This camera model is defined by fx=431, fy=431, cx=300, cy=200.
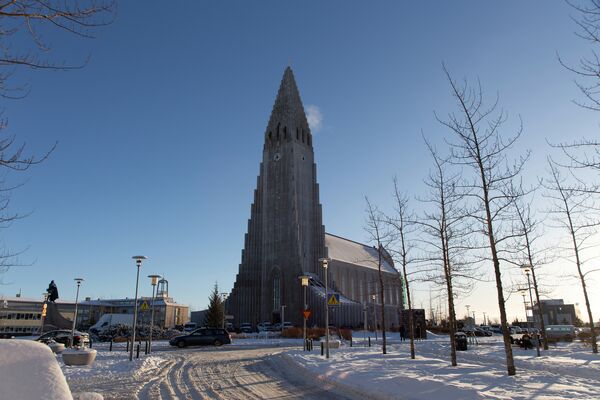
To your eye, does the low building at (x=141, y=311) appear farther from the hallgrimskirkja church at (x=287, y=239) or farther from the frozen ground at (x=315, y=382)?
the frozen ground at (x=315, y=382)

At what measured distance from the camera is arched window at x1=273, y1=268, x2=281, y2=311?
74.3 metres

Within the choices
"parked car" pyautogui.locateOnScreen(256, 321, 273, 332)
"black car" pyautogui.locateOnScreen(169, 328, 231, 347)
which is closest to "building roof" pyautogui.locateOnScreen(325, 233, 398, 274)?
"parked car" pyautogui.locateOnScreen(256, 321, 273, 332)

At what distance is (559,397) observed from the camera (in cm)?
956

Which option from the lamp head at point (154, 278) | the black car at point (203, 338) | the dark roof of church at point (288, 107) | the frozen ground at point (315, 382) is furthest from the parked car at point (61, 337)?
the dark roof of church at point (288, 107)

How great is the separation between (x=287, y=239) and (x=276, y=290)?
9.10 meters

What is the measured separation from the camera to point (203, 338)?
32.9 m

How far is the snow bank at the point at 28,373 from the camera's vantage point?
369cm

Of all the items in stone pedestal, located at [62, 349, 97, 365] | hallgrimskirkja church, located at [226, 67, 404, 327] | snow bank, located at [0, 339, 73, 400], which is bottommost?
stone pedestal, located at [62, 349, 97, 365]

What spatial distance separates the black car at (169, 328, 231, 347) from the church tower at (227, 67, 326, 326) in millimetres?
37391

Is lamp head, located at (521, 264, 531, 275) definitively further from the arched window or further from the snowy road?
the arched window

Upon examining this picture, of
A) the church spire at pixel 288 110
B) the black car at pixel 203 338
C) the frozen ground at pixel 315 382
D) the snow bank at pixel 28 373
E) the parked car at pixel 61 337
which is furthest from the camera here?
the church spire at pixel 288 110

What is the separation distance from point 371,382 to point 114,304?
126 metres

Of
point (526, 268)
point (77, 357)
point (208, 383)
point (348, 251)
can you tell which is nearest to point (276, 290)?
point (348, 251)

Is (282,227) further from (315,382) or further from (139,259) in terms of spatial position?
(315,382)
